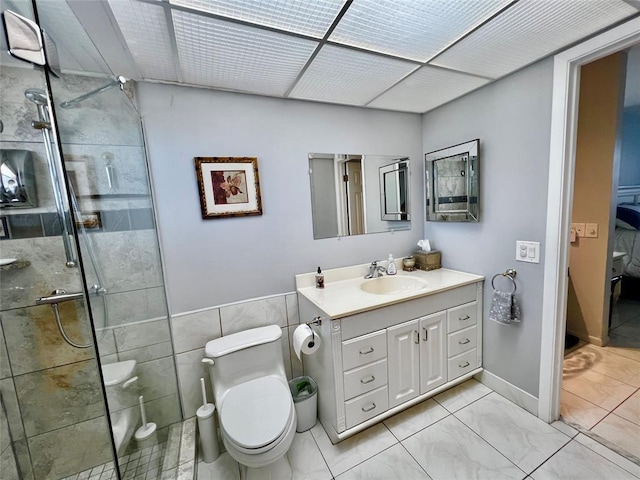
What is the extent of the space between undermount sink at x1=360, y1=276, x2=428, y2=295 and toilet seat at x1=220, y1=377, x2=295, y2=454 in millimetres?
890

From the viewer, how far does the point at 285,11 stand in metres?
1.00

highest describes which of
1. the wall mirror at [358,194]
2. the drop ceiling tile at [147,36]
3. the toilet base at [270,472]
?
the drop ceiling tile at [147,36]

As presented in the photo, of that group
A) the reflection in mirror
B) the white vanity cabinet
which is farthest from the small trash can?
the reflection in mirror

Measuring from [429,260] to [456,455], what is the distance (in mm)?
1254

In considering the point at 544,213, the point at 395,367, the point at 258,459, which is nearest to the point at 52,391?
the point at 258,459

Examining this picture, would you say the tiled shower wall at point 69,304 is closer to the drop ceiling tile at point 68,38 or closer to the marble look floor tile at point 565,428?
the drop ceiling tile at point 68,38

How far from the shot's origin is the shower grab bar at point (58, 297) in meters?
1.20

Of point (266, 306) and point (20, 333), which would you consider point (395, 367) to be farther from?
point (20, 333)

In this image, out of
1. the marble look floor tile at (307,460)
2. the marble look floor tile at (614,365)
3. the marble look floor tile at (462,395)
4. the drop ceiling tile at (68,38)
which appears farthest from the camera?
the marble look floor tile at (614,365)

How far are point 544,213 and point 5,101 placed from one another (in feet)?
8.77

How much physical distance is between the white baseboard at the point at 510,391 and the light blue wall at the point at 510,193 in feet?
0.13

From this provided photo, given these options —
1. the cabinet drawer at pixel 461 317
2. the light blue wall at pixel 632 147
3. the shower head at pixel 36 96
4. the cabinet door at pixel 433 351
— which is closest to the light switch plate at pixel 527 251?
the cabinet drawer at pixel 461 317

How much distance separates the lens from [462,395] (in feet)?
6.15

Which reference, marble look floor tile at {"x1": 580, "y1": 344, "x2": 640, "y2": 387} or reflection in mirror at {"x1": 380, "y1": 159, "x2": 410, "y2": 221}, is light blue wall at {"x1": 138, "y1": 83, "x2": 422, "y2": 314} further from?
marble look floor tile at {"x1": 580, "y1": 344, "x2": 640, "y2": 387}
